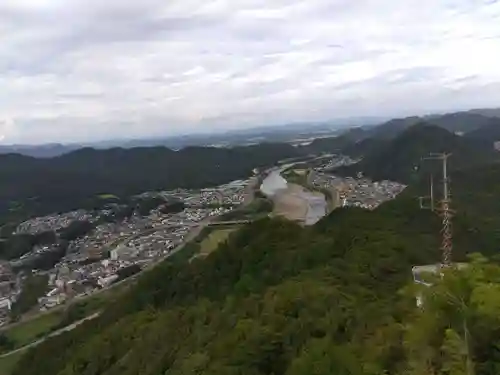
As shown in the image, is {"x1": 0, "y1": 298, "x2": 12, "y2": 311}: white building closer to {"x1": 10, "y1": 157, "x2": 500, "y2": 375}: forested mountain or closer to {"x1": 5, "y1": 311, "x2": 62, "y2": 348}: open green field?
{"x1": 5, "y1": 311, "x2": 62, "y2": 348}: open green field

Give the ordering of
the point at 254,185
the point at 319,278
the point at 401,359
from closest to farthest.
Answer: the point at 401,359 → the point at 319,278 → the point at 254,185

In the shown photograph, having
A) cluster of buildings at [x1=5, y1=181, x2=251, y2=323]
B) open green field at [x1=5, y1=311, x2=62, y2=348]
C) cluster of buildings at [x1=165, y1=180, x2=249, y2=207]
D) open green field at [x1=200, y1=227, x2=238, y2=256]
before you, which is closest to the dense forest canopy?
open green field at [x1=200, y1=227, x2=238, y2=256]

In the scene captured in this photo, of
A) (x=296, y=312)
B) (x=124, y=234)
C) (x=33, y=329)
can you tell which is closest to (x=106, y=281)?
(x=33, y=329)

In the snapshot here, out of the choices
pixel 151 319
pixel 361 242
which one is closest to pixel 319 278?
pixel 361 242

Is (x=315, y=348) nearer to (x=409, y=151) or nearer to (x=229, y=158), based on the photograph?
(x=409, y=151)

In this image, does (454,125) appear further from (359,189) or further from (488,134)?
(359,189)

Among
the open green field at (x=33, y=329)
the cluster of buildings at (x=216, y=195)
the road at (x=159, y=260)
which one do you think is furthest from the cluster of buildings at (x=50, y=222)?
the open green field at (x=33, y=329)
